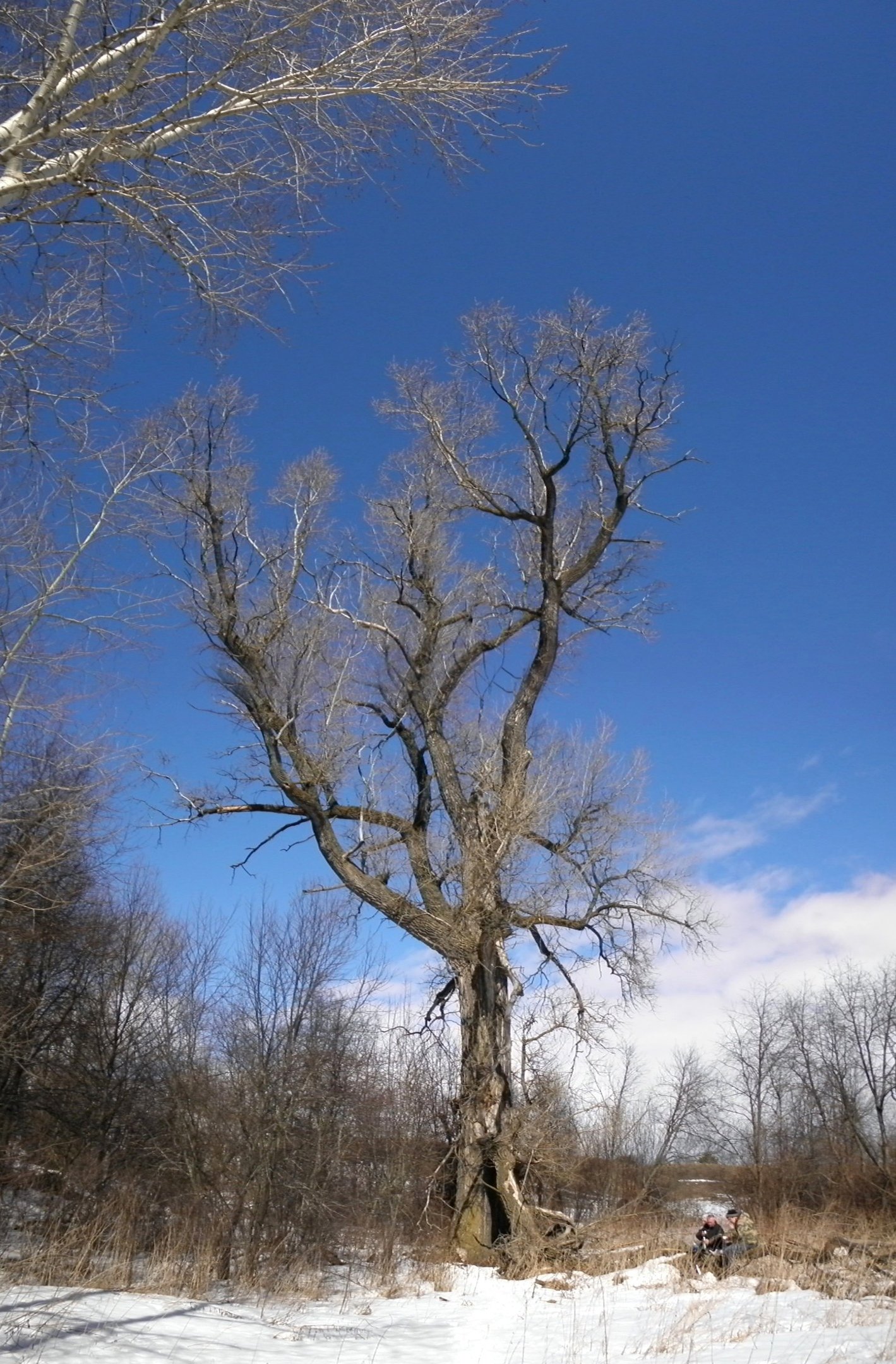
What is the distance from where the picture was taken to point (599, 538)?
18625 mm

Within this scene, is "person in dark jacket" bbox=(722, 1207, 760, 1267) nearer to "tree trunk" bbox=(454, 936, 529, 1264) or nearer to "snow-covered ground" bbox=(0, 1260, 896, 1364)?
"snow-covered ground" bbox=(0, 1260, 896, 1364)

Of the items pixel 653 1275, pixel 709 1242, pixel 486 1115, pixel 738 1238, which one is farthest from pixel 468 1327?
pixel 738 1238

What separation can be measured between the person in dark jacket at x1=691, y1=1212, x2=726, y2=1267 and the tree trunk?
243 cm

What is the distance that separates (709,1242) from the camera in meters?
13.5

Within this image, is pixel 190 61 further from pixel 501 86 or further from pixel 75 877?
pixel 75 877

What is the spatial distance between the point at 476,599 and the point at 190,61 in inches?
541

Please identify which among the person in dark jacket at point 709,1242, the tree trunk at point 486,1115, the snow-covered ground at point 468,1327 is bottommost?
the snow-covered ground at point 468,1327

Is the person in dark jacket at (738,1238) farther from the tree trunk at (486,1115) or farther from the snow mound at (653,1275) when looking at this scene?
the tree trunk at (486,1115)

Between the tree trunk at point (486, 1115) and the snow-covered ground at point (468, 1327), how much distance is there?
176 centimetres

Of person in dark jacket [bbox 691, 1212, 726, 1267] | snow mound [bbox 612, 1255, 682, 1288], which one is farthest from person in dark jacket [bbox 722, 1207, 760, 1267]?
snow mound [bbox 612, 1255, 682, 1288]

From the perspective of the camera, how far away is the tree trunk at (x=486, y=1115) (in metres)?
14.5

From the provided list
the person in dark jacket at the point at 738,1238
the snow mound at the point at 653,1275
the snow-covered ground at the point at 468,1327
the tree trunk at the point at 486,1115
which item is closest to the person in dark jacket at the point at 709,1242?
the person in dark jacket at the point at 738,1238

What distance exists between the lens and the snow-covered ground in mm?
7082

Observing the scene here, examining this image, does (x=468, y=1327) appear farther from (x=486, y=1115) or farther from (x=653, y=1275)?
(x=486, y=1115)
